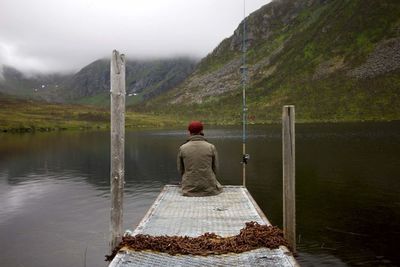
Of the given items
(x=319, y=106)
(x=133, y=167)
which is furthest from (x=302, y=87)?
(x=133, y=167)

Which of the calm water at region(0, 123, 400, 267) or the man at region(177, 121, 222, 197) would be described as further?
the calm water at region(0, 123, 400, 267)

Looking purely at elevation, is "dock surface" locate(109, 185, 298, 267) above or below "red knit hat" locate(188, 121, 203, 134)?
below

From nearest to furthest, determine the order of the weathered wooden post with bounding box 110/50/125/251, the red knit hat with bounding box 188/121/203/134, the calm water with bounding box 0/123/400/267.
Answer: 1. the weathered wooden post with bounding box 110/50/125/251
2. the red knit hat with bounding box 188/121/203/134
3. the calm water with bounding box 0/123/400/267

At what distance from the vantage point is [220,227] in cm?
1216

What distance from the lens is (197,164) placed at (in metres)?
15.5

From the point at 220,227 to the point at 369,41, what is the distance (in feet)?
618

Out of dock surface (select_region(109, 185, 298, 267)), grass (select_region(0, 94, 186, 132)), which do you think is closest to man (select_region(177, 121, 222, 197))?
dock surface (select_region(109, 185, 298, 267))

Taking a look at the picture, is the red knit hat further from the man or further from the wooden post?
the wooden post

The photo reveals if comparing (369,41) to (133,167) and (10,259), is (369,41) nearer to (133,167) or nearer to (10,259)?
(133,167)

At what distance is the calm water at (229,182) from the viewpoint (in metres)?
16.9

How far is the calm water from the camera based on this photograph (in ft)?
55.4

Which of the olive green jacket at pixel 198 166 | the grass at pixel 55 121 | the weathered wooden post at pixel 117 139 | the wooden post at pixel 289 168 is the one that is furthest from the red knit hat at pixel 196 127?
the grass at pixel 55 121

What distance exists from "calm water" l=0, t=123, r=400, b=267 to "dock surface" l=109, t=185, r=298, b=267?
337cm

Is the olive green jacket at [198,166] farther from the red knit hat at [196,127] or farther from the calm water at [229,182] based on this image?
the calm water at [229,182]
